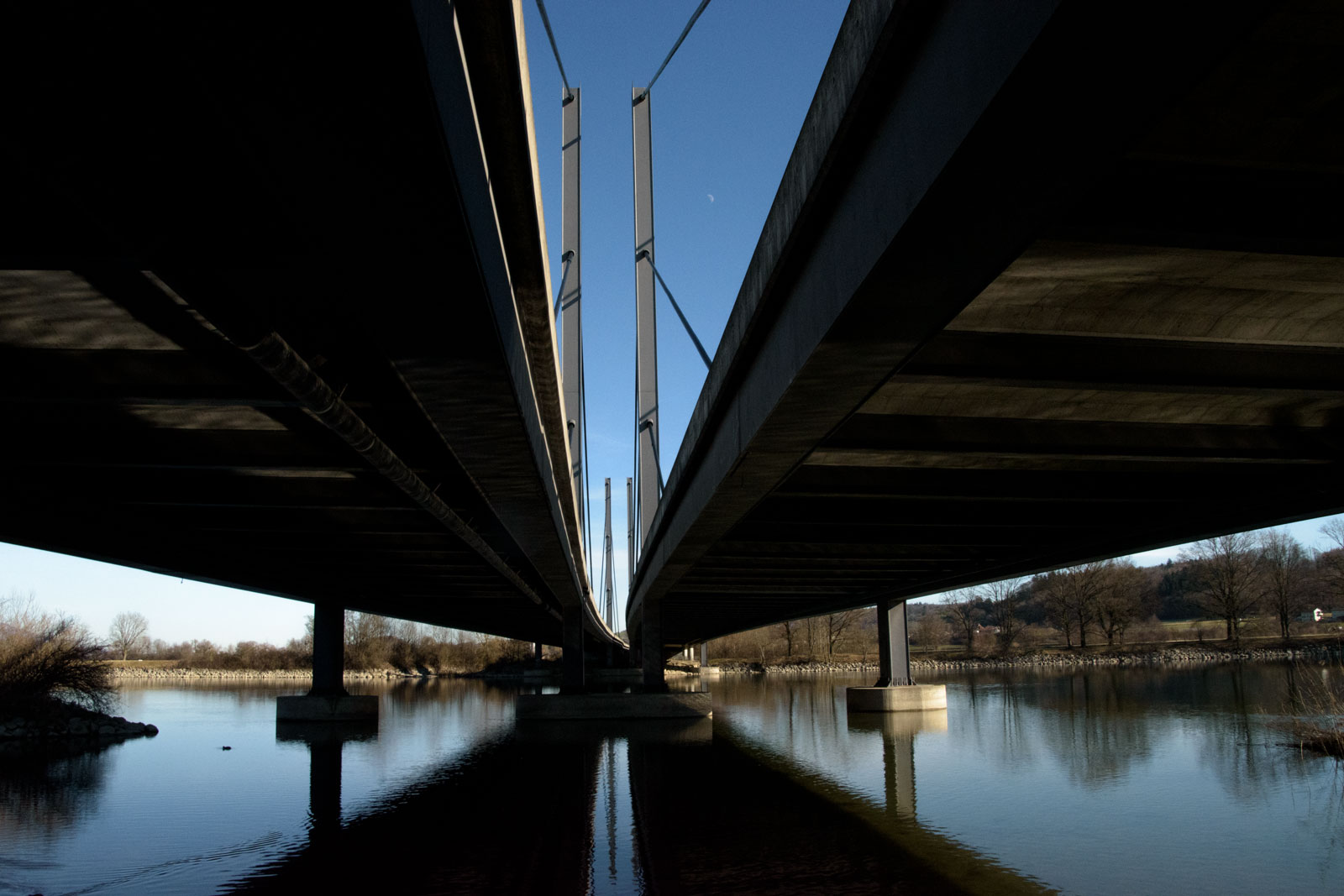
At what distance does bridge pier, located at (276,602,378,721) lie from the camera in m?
34.8

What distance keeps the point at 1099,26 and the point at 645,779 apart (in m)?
18.3

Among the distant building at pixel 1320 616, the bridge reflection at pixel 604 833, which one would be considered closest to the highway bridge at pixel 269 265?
the bridge reflection at pixel 604 833

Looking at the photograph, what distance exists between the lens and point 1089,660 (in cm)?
9044

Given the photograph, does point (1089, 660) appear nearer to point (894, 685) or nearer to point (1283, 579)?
point (1283, 579)

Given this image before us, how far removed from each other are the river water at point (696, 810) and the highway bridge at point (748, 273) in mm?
4768

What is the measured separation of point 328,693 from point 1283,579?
91.4 meters

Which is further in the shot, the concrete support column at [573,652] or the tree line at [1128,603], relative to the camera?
the tree line at [1128,603]

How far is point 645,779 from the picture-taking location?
19.6m

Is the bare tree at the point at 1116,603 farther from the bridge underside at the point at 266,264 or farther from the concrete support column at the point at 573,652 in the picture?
the bridge underside at the point at 266,264

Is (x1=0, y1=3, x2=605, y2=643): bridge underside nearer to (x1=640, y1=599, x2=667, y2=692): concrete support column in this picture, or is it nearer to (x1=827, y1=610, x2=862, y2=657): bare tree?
(x1=640, y1=599, x2=667, y2=692): concrete support column

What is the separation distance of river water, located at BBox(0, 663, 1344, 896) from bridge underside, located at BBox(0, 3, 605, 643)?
15.7ft

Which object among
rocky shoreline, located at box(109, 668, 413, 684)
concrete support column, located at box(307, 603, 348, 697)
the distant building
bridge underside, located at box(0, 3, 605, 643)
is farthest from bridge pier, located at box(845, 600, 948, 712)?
the distant building

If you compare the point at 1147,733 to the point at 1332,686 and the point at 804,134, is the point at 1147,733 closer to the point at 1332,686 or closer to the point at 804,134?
the point at 1332,686

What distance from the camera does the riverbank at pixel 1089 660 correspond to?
81750mm
